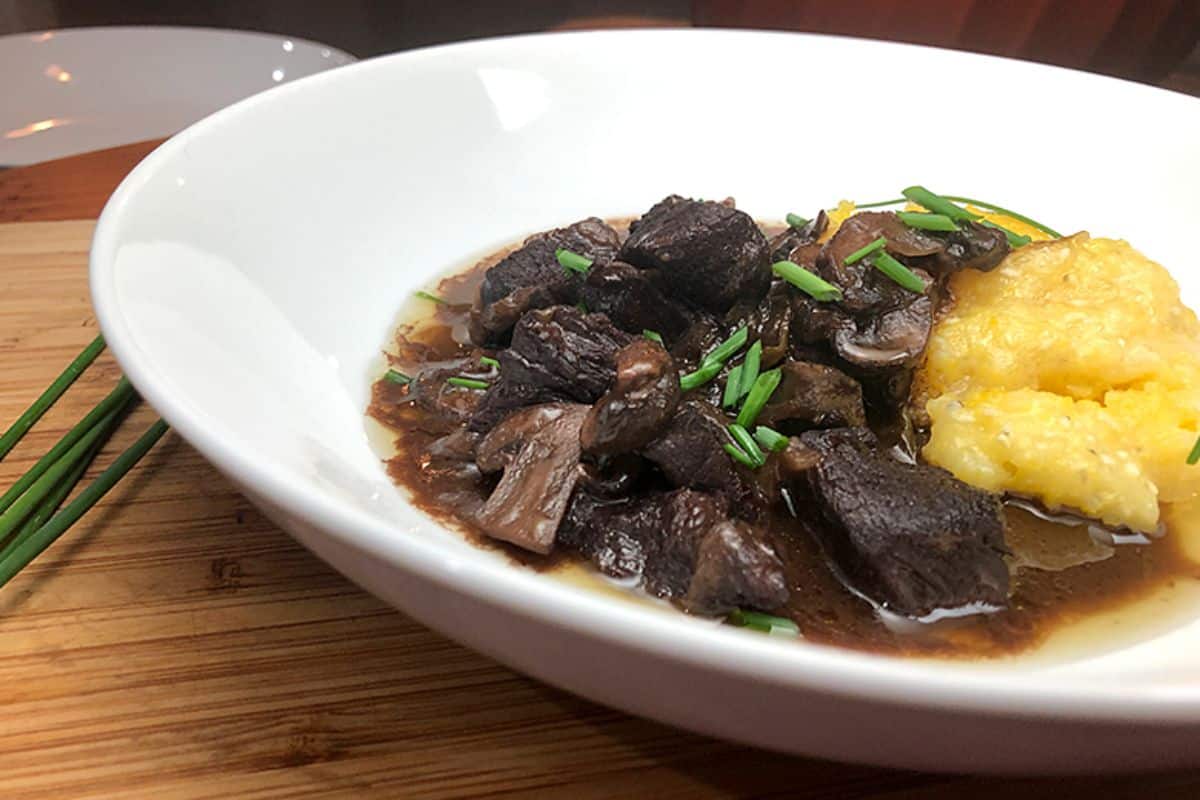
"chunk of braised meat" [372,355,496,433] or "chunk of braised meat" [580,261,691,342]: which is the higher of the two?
"chunk of braised meat" [580,261,691,342]

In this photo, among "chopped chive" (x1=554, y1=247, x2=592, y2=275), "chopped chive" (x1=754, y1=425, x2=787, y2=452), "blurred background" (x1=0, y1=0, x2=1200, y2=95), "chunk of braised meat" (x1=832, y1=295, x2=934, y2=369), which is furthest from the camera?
"blurred background" (x1=0, y1=0, x2=1200, y2=95)

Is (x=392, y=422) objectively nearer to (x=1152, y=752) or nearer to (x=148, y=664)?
(x=148, y=664)

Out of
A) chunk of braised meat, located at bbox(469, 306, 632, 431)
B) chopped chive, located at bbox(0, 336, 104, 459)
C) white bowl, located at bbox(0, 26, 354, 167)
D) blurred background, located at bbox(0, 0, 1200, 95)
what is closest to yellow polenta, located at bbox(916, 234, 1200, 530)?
chunk of braised meat, located at bbox(469, 306, 632, 431)

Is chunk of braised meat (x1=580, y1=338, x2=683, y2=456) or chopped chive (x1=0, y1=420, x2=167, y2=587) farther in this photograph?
chunk of braised meat (x1=580, y1=338, x2=683, y2=456)

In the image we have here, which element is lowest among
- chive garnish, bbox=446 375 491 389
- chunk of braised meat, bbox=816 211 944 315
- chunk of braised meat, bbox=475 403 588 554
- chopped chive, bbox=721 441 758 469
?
chive garnish, bbox=446 375 491 389

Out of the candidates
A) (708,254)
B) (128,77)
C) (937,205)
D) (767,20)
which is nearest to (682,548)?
(708,254)

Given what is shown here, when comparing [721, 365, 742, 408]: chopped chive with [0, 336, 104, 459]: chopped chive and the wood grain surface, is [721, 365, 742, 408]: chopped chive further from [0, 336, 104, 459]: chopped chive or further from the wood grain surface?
[0, 336, 104, 459]: chopped chive
